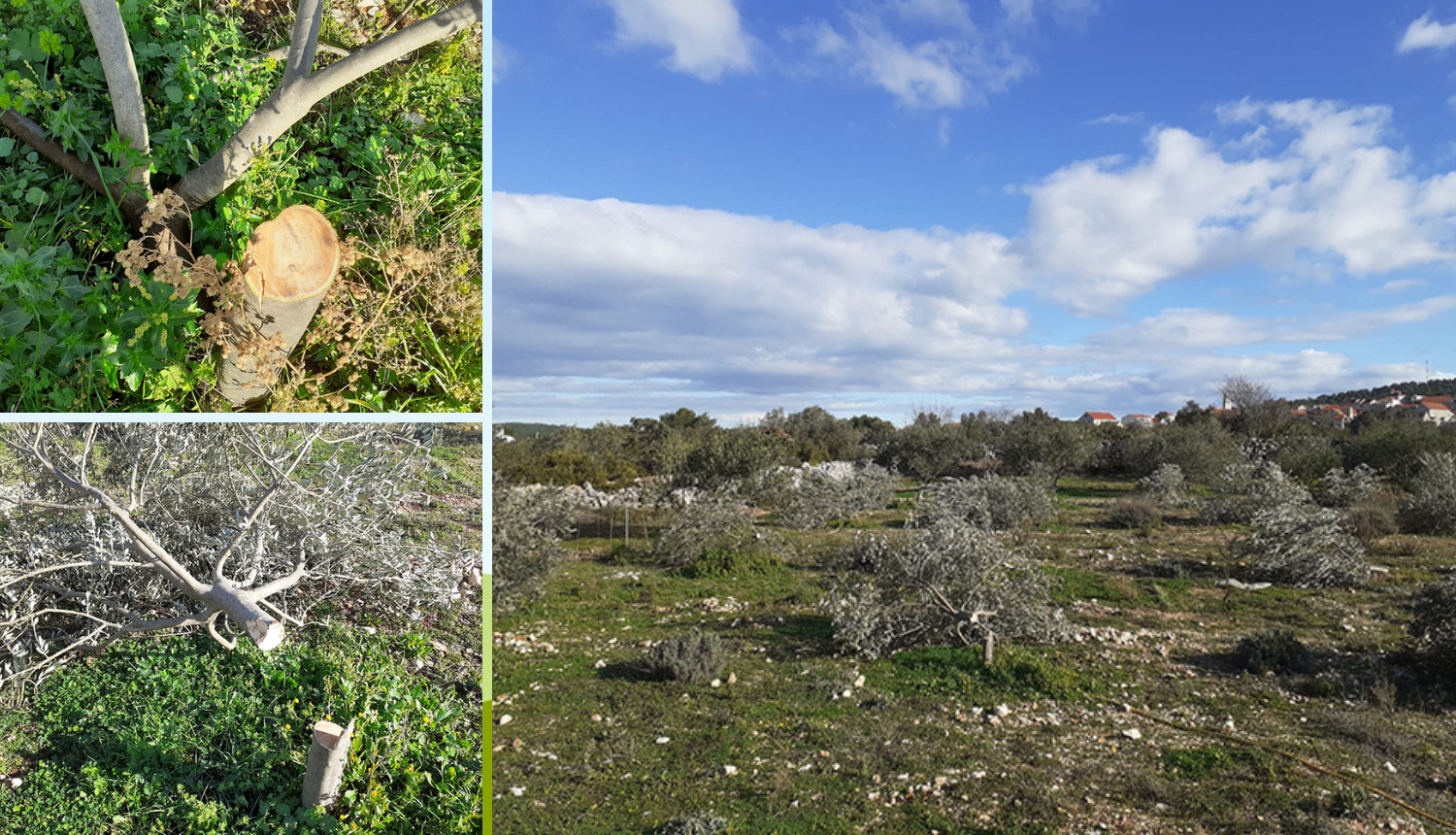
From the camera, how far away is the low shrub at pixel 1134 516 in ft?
42.7

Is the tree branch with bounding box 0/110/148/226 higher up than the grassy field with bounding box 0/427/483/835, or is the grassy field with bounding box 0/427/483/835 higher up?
the tree branch with bounding box 0/110/148/226

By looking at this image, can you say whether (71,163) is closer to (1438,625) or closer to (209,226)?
(209,226)

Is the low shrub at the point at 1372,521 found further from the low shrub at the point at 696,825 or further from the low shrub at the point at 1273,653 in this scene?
the low shrub at the point at 696,825

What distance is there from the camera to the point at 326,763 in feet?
8.38

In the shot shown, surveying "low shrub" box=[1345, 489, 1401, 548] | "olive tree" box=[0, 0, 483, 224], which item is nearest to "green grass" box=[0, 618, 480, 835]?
"olive tree" box=[0, 0, 483, 224]

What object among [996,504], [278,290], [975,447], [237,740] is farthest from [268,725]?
[975,447]

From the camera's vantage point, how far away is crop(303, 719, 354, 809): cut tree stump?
8.29 feet

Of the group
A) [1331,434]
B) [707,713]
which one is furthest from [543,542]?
[1331,434]

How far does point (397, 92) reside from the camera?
11.8ft

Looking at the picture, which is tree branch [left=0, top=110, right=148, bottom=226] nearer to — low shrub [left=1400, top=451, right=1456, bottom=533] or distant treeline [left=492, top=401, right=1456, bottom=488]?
distant treeline [left=492, top=401, right=1456, bottom=488]

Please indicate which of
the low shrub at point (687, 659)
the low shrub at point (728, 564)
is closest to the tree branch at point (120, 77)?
the low shrub at point (687, 659)

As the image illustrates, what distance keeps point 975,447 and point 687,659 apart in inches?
745

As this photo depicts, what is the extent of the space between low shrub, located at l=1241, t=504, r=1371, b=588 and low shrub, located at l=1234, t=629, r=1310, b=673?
3088 mm

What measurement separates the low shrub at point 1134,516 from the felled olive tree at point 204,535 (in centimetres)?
1271
